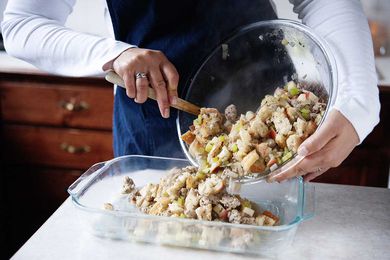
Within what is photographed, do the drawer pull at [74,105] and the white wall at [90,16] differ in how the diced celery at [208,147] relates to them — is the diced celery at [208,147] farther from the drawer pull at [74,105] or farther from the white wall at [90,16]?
the white wall at [90,16]

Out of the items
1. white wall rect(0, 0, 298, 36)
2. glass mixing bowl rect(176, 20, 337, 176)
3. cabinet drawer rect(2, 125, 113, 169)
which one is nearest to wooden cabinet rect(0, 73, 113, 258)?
cabinet drawer rect(2, 125, 113, 169)

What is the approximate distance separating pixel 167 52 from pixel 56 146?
1.01 m

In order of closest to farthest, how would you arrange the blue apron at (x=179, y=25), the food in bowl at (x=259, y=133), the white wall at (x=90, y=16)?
the food in bowl at (x=259, y=133)
the blue apron at (x=179, y=25)
the white wall at (x=90, y=16)

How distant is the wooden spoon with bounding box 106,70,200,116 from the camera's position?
1.01 meters

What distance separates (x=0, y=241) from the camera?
6.71ft

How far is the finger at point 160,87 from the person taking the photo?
1.00 m

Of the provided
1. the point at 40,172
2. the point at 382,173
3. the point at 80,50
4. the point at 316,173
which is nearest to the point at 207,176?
the point at 316,173

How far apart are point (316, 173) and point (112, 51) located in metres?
0.46

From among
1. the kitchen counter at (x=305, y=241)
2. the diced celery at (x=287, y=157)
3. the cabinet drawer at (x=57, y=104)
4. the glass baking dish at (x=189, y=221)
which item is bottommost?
the cabinet drawer at (x=57, y=104)

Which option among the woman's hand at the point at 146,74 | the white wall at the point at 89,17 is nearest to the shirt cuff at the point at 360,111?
the woman's hand at the point at 146,74

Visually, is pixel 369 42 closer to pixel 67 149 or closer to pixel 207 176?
pixel 207 176

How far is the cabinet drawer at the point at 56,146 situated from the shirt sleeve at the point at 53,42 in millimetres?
830

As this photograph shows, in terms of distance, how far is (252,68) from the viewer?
3.54 feet

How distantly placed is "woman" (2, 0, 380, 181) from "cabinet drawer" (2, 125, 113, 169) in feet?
2.19
